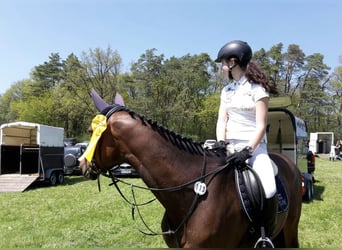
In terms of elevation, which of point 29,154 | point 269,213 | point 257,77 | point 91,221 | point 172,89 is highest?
point 172,89

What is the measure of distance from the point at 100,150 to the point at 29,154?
578 inches

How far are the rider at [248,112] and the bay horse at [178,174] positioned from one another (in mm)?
222

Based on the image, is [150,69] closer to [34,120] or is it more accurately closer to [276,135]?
[34,120]

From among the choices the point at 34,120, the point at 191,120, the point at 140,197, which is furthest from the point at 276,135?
the point at 34,120

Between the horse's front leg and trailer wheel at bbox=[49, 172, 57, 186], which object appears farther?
trailer wheel at bbox=[49, 172, 57, 186]

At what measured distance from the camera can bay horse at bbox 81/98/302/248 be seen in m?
2.81

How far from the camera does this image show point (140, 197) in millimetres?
11656

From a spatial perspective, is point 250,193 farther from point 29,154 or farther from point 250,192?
point 29,154

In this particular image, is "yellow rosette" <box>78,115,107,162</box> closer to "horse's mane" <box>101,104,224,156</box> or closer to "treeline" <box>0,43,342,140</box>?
"horse's mane" <box>101,104,224,156</box>

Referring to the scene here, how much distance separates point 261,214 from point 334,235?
4.87 meters

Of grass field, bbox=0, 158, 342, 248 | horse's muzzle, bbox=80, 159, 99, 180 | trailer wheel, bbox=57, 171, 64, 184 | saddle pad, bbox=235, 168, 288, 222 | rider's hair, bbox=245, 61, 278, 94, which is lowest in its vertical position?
trailer wheel, bbox=57, 171, 64, 184

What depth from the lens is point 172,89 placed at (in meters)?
48.7

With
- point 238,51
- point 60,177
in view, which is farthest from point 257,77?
point 60,177

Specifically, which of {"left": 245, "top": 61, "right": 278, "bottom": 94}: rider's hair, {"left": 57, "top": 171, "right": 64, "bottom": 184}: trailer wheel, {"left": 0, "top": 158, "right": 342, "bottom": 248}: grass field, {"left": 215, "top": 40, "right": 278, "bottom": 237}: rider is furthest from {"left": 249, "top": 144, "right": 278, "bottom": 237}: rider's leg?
{"left": 57, "top": 171, "right": 64, "bottom": 184}: trailer wheel
